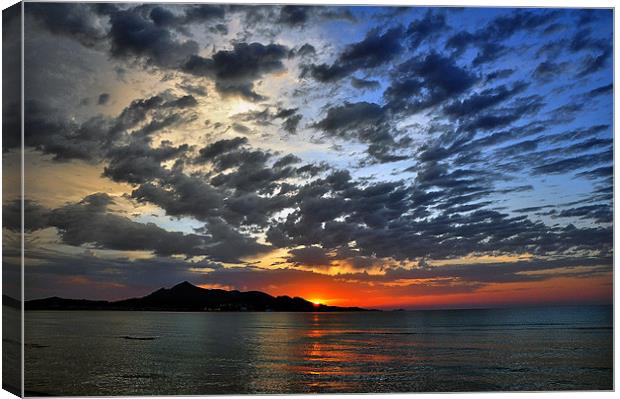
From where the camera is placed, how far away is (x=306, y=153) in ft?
41.3

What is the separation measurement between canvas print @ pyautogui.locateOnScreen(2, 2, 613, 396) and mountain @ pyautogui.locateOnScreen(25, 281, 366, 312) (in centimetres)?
159

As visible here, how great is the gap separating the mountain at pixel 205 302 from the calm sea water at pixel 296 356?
71cm

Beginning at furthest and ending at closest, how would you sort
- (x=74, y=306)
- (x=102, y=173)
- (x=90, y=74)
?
(x=74, y=306)
(x=102, y=173)
(x=90, y=74)

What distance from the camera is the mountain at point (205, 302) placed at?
17.5 m

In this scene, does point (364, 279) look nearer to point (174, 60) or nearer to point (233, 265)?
point (233, 265)

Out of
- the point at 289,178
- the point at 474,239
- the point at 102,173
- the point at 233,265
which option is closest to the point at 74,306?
the point at 233,265

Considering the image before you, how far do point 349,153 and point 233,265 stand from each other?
4.38 metres

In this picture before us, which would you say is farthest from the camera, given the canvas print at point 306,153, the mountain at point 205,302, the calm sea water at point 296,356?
the mountain at point 205,302

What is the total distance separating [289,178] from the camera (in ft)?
42.2

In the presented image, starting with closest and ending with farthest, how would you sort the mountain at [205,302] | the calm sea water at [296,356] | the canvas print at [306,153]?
the canvas print at [306,153] → the calm sea water at [296,356] → the mountain at [205,302]

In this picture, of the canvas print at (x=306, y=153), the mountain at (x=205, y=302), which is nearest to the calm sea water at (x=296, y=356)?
the canvas print at (x=306, y=153)

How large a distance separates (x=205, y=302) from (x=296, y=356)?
460 cm

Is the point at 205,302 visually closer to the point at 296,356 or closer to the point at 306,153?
the point at 296,356

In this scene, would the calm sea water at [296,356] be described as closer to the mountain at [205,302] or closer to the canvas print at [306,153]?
the canvas print at [306,153]
